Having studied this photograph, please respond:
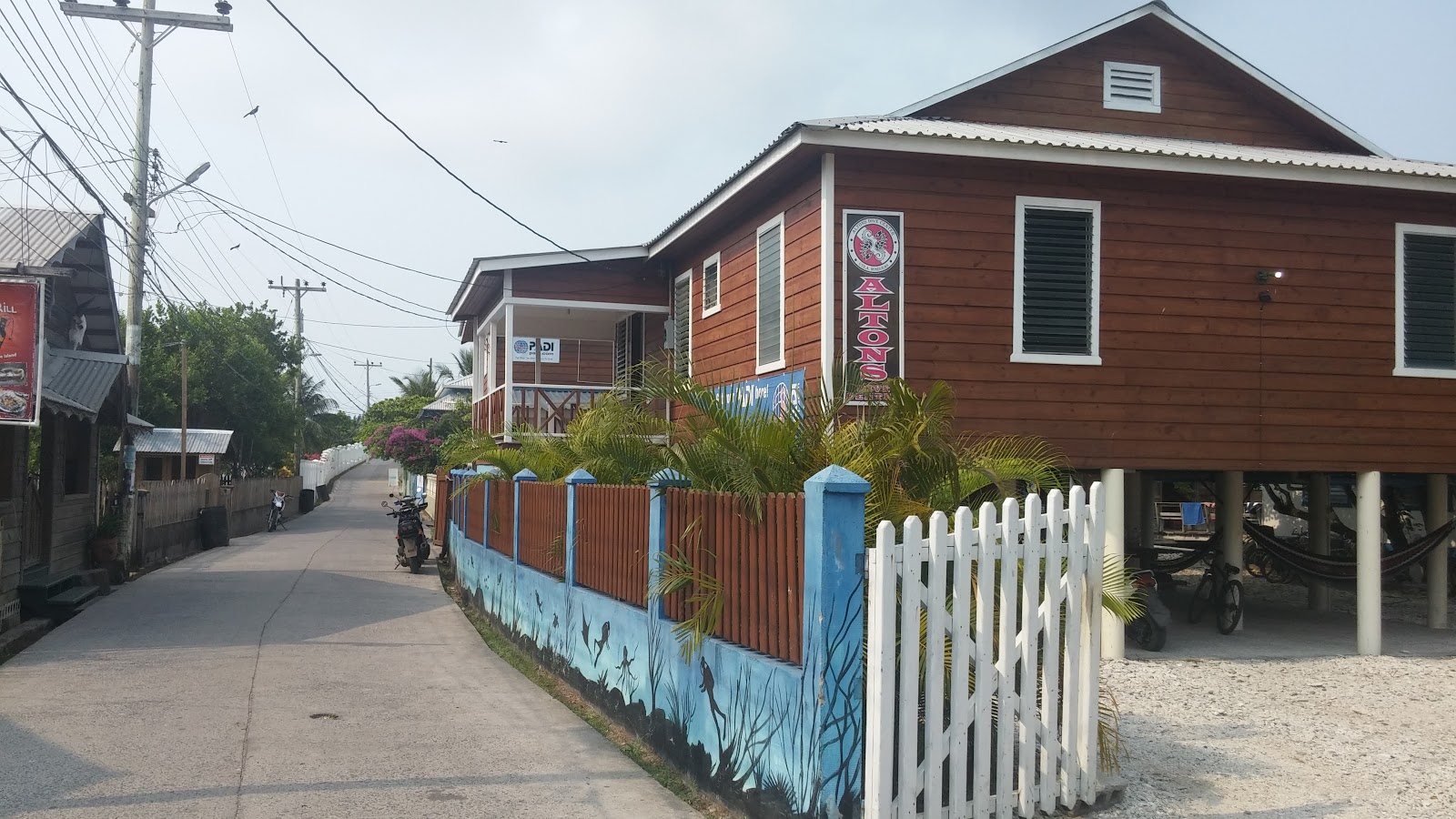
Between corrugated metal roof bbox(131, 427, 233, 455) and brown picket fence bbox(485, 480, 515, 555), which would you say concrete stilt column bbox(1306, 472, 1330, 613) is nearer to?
brown picket fence bbox(485, 480, 515, 555)

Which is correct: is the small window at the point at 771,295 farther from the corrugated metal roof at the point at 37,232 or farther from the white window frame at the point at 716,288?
the corrugated metal roof at the point at 37,232

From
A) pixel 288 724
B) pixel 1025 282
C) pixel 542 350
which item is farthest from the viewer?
pixel 542 350

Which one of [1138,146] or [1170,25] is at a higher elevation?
[1170,25]

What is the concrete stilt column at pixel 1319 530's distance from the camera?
15.1m

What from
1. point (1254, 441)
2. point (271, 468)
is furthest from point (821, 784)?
point (271, 468)

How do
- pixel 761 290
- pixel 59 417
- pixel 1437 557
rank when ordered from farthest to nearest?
pixel 59 417, pixel 1437 557, pixel 761 290

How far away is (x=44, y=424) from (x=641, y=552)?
416 inches

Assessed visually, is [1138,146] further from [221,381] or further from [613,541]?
[221,381]

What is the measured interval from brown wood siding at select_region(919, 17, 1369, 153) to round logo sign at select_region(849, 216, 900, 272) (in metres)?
4.01

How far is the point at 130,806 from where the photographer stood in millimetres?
5996

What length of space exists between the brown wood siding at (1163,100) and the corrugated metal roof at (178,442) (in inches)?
1186

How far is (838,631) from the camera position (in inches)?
196

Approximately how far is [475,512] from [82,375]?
18.6 ft

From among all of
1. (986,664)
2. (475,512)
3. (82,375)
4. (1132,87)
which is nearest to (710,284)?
(475,512)
